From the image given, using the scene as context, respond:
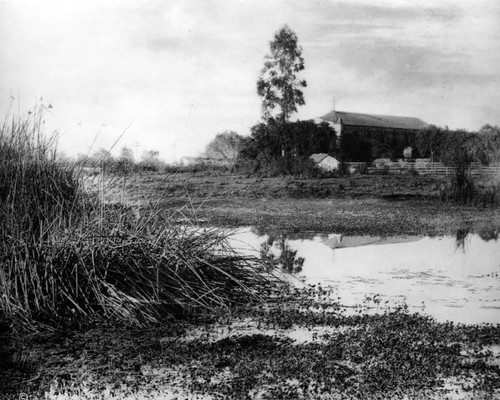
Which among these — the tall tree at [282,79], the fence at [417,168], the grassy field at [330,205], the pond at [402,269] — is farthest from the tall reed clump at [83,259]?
the fence at [417,168]

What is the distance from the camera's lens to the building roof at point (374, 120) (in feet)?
21.6

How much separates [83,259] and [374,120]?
4.21 meters

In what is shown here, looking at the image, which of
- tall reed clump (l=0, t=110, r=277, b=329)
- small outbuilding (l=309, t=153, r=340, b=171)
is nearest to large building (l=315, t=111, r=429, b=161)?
small outbuilding (l=309, t=153, r=340, b=171)

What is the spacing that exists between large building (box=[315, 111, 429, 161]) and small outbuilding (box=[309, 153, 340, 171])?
12.2 inches

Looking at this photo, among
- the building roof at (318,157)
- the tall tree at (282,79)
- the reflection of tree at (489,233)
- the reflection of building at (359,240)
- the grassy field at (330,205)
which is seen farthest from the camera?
the building roof at (318,157)

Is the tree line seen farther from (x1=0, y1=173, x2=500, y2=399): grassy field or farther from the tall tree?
(x1=0, y1=173, x2=500, y2=399): grassy field

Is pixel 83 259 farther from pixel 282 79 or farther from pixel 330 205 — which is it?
pixel 330 205

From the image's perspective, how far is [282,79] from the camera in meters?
6.12

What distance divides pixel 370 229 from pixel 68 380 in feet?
16.6

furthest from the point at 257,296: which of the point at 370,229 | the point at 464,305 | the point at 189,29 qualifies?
the point at 370,229

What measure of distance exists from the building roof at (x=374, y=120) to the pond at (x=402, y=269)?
4.33 ft

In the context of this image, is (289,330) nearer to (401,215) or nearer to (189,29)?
(189,29)

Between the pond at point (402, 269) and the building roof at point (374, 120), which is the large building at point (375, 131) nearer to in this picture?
the building roof at point (374, 120)

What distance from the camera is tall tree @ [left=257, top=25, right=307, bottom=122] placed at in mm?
5621
